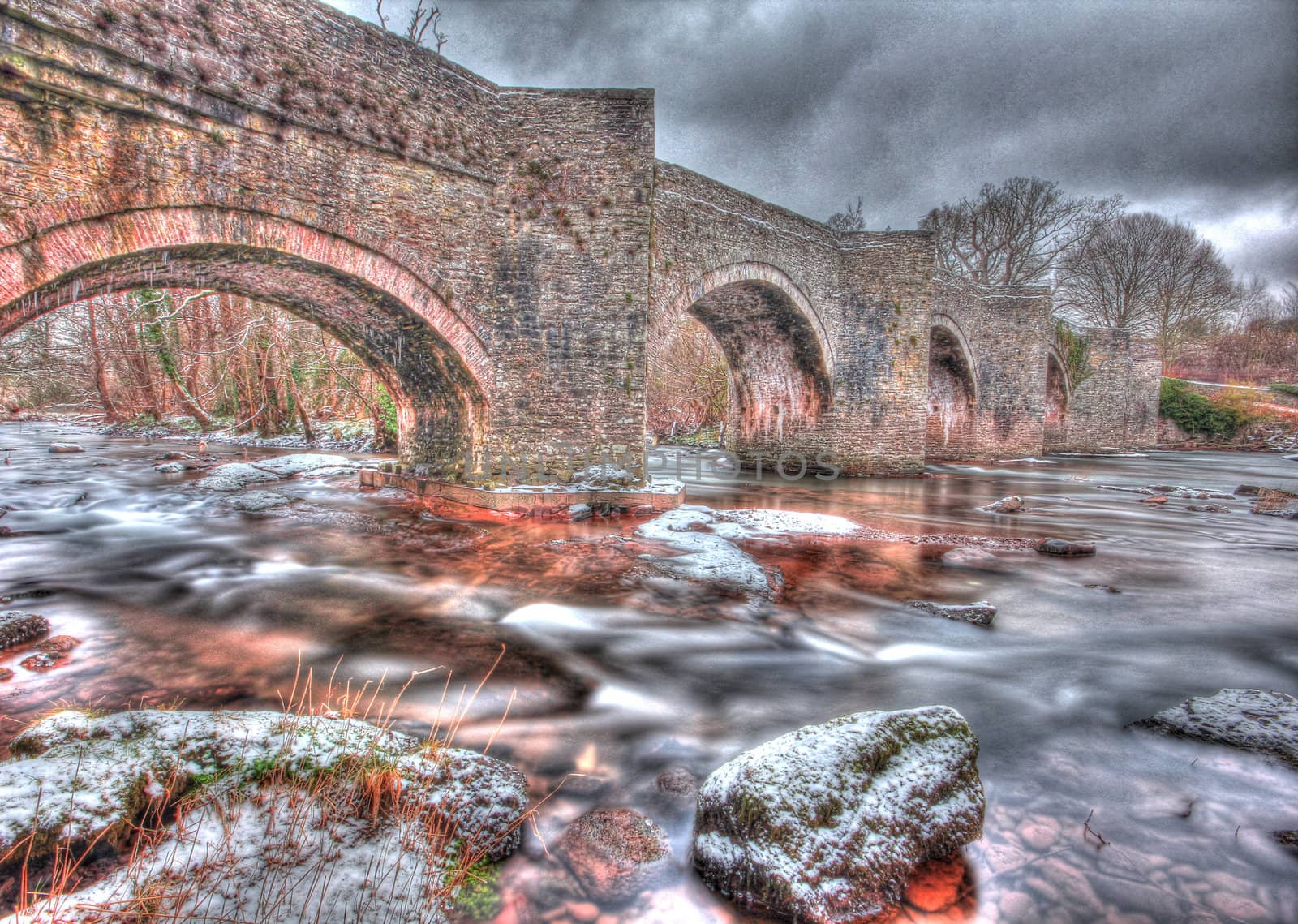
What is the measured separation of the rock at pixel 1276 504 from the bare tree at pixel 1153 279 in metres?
20.8

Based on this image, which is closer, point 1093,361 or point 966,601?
point 966,601

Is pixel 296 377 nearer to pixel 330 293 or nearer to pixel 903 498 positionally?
pixel 330 293

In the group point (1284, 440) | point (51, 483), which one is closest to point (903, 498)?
point (51, 483)

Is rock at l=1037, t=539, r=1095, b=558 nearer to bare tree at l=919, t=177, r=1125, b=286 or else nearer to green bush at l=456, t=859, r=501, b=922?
green bush at l=456, t=859, r=501, b=922

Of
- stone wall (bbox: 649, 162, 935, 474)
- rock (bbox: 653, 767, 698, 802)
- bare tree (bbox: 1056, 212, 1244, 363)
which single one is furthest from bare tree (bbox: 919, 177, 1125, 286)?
rock (bbox: 653, 767, 698, 802)

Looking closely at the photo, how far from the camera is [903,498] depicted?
1020 centimetres

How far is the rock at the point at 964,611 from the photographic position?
4242 mm

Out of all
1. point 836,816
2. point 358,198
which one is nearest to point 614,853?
point 836,816

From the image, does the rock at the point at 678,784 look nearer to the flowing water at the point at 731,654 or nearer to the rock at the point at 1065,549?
the flowing water at the point at 731,654

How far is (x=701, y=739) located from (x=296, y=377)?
59.4ft

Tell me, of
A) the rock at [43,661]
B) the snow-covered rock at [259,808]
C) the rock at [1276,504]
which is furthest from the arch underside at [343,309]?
the rock at [1276,504]

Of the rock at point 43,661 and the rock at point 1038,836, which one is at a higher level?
the rock at point 43,661

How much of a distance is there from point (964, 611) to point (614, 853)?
10.7ft

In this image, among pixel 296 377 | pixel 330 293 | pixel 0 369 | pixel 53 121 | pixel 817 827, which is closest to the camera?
pixel 817 827
